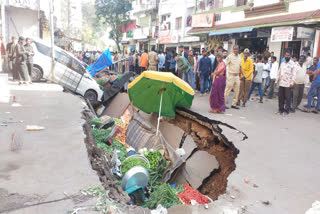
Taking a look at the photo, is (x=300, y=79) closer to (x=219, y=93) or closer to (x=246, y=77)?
(x=246, y=77)

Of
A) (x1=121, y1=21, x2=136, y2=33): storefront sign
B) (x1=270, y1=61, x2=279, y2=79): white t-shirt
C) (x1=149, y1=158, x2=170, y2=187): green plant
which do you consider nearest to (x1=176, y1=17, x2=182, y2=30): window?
(x1=121, y1=21, x2=136, y2=33): storefront sign

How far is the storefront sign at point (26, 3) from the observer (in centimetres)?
1492

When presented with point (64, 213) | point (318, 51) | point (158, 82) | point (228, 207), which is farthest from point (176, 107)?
point (318, 51)

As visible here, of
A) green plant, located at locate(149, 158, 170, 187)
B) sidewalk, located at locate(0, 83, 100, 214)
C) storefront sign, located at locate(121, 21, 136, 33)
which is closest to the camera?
sidewalk, located at locate(0, 83, 100, 214)

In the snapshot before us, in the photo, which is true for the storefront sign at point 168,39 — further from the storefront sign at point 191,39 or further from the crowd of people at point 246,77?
the crowd of people at point 246,77

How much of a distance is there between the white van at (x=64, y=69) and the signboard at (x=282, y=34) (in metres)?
8.43

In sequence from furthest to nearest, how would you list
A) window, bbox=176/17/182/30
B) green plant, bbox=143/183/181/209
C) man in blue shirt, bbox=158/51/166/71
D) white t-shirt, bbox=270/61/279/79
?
window, bbox=176/17/182/30
man in blue shirt, bbox=158/51/166/71
white t-shirt, bbox=270/61/279/79
green plant, bbox=143/183/181/209

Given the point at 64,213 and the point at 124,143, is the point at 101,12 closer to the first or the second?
the point at 124,143

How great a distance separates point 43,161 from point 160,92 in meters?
3.33

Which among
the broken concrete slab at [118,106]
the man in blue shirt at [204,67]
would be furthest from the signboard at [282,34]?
the broken concrete slab at [118,106]

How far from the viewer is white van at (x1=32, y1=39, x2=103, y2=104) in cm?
1045

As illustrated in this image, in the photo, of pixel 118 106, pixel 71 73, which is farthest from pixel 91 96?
pixel 118 106

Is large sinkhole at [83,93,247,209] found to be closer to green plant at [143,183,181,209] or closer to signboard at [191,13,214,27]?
green plant at [143,183,181,209]

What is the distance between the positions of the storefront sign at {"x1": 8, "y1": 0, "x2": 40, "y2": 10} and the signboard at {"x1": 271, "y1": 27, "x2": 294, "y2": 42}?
43.5 feet
